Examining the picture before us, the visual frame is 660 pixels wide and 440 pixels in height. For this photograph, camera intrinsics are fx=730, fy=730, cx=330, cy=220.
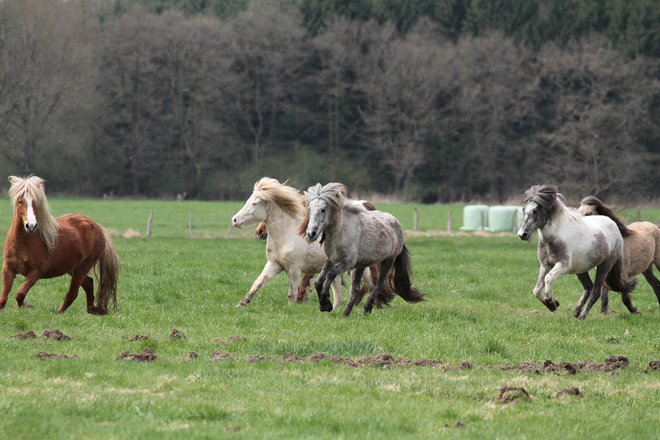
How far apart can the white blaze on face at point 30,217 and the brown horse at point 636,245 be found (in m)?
8.87

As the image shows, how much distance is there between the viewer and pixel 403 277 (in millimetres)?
11734

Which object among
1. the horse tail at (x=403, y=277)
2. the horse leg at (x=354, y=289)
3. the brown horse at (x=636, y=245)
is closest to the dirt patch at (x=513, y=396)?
the horse leg at (x=354, y=289)

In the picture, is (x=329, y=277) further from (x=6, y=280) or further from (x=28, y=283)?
(x=6, y=280)

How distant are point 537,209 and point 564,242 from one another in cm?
67

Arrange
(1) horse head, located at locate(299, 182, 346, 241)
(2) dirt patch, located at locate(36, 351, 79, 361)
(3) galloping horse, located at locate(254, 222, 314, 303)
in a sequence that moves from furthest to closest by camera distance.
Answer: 1. (3) galloping horse, located at locate(254, 222, 314, 303)
2. (1) horse head, located at locate(299, 182, 346, 241)
3. (2) dirt patch, located at locate(36, 351, 79, 361)

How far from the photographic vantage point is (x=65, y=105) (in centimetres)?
5719

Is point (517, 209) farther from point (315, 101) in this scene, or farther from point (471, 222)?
point (315, 101)

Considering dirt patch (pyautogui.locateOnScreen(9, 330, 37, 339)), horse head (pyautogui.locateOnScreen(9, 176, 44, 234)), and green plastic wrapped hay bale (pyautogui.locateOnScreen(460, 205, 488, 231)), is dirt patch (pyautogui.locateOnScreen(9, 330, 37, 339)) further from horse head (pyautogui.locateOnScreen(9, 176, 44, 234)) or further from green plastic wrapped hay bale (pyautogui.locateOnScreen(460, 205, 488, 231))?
green plastic wrapped hay bale (pyautogui.locateOnScreen(460, 205, 488, 231))

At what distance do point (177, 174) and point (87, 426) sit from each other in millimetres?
62750

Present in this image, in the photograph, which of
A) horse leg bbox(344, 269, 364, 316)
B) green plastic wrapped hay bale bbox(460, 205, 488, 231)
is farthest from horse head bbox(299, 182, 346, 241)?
green plastic wrapped hay bale bbox(460, 205, 488, 231)

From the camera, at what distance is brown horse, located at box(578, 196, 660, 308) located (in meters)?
12.1

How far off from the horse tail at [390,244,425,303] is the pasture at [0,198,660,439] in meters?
0.46

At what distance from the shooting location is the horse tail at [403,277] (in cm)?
1173

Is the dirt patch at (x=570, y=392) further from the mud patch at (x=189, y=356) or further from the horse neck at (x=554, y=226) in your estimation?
the horse neck at (x=554, y=226)
